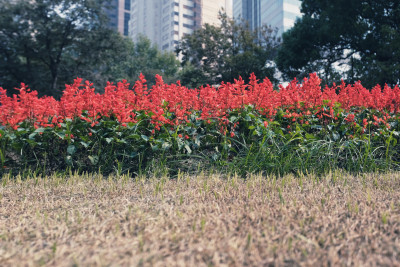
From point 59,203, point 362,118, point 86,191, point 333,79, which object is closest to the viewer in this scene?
point 59,203

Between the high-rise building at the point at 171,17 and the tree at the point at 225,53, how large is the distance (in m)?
54.7

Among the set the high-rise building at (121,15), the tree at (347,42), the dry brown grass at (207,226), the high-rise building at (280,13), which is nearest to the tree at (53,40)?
the tree at (347,42)

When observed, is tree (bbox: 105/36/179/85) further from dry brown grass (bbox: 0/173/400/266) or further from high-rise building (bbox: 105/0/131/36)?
high-rise building (bbox: 105/0/131/36)

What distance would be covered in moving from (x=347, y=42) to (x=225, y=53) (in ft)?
29.9

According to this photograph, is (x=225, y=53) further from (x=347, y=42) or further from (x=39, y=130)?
(x=39, y=130)

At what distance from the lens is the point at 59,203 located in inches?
111

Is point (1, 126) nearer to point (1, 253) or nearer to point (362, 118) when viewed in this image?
point (1, 253)

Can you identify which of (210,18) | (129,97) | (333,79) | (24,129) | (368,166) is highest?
(210,18)

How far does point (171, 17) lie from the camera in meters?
81.8

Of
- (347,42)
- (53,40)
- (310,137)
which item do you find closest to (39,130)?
(310,137)

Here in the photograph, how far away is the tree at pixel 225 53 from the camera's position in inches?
967

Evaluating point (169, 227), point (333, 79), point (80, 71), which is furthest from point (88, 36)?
point (169, 227)

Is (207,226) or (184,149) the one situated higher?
(184,149)

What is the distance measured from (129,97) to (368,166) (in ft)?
11.7
